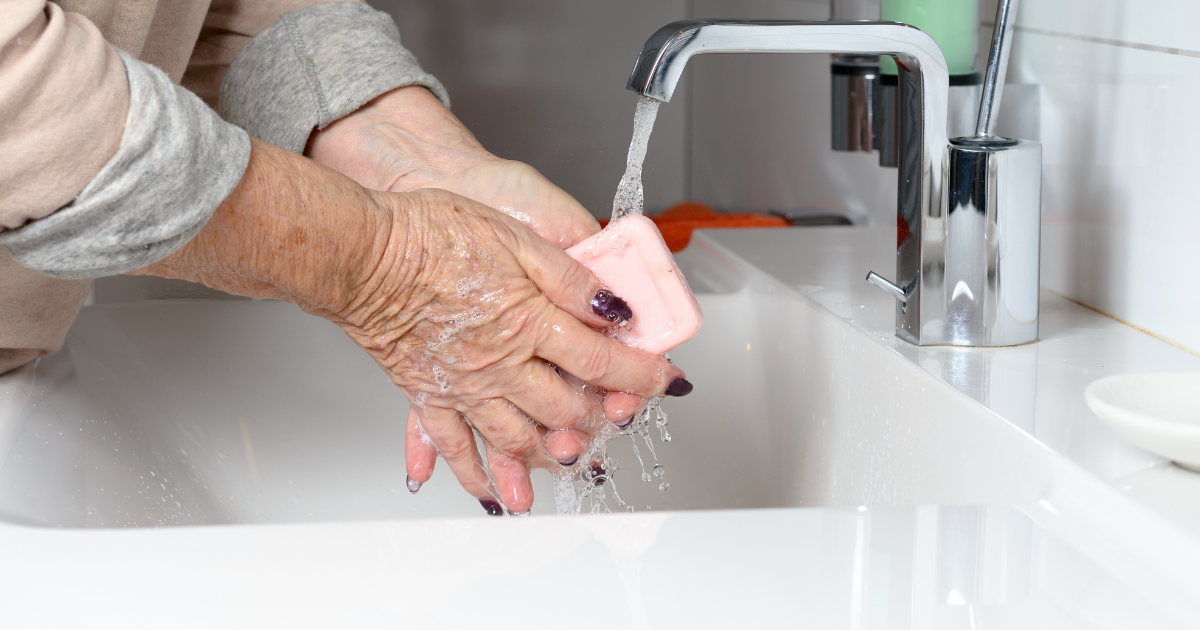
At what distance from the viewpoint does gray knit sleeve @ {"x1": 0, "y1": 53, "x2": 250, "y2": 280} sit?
413 millimetres

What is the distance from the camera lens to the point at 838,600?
0.35 m

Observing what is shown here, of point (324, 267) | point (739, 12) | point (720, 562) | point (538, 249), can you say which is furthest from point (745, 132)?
point (720, 562)

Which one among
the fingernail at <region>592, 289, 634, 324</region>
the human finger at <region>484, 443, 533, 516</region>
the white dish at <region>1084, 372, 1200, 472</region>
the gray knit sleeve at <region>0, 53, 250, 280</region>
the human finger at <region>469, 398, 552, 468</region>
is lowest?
the human finger at <region>484, 443, 533, 516</region>

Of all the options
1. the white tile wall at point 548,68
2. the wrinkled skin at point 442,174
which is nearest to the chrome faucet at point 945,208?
the wrinkled skin at point 442,174

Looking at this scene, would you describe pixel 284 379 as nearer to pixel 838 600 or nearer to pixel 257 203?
pixel 257 203

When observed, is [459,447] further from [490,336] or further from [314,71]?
[314,71]

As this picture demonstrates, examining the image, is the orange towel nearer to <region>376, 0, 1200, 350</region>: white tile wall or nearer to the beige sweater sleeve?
<region>376, 0, 1200, 350</region>: white tile wall

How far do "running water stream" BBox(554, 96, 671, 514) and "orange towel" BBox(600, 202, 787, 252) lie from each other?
0.36 m

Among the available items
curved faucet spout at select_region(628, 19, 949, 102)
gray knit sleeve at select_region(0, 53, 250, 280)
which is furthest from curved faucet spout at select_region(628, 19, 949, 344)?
gray knit sleeve at select_region(0, 53, 250, 280)

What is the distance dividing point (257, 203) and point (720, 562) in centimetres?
29

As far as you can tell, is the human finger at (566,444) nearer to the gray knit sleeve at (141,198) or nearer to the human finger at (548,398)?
the human finger at (548,398)

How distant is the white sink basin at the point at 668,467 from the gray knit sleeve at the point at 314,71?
8.1 inches

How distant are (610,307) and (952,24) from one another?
14.2 inches

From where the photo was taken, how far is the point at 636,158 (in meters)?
0.58
